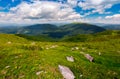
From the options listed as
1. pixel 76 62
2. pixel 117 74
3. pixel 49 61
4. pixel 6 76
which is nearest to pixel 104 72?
pixel 117 74

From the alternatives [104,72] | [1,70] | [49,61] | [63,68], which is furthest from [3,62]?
[104,72]

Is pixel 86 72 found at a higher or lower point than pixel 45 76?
lower

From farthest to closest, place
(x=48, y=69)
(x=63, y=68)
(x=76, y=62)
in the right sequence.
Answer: (x=76, y=62), (x=63, y=68), (x=48, y=69)

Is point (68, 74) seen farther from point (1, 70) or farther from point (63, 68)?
point (1, 70)

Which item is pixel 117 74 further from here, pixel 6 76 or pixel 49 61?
pixel 6 76

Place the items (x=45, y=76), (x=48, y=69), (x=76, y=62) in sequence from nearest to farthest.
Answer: (x=45, y=76)
(x=48, y=69)
(x=76, y=62)

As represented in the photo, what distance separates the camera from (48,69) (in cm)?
4356

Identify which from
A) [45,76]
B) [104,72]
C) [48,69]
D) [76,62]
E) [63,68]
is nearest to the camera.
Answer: [45,76]

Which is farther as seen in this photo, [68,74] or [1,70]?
[1,70]

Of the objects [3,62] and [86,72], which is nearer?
[86,72]

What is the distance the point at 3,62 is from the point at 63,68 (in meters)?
19.8

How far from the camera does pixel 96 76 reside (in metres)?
48.9

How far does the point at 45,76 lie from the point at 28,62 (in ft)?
35.7

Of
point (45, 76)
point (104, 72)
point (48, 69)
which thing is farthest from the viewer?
point (104, 72)
